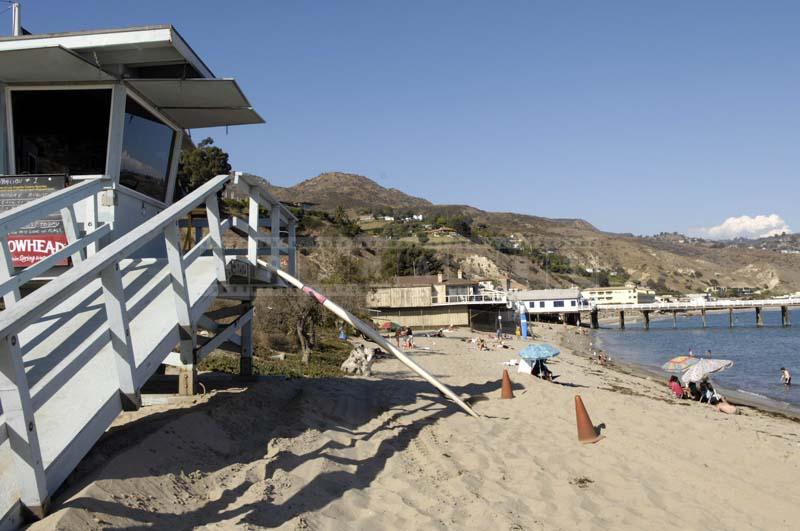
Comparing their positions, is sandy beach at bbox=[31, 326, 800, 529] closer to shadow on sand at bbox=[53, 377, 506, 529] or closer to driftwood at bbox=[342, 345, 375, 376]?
shadow on sand at bbox=[53, 377, 506, 529]

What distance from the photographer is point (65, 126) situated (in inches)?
294

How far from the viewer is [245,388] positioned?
27.3 feet

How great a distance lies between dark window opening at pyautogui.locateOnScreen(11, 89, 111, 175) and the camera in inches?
292

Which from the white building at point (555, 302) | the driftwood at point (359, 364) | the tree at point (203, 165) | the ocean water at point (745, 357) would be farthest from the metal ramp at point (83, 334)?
the white building at point (555, 302)

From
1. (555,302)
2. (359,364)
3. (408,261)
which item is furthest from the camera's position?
(408,261)

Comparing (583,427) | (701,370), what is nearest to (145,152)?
(583,427)

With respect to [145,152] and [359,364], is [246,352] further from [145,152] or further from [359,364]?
[359,364]

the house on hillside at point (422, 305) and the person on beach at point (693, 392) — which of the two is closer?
the person on beach at point (693, 392)

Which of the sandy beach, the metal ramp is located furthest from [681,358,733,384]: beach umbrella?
the metal ramp

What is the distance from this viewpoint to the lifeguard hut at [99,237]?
3.46m

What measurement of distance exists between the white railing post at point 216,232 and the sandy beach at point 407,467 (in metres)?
1.38

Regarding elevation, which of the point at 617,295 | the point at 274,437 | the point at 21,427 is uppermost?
the point at 21,427

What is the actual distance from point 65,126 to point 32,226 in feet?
4.50

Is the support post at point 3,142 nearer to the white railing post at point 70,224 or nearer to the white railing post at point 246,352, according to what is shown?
the white railing post at point 70,224
